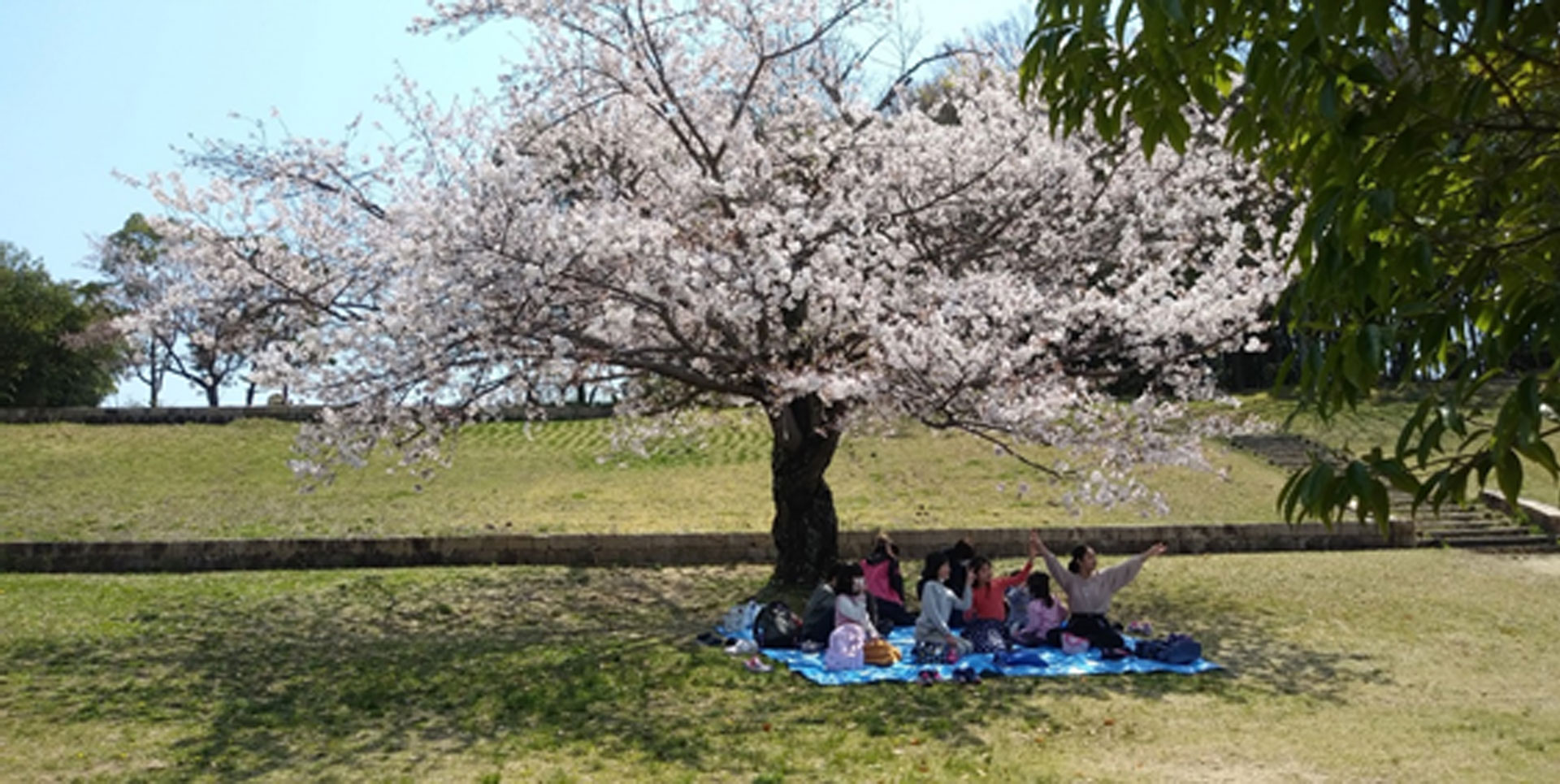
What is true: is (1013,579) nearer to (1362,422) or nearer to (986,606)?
(986,606)

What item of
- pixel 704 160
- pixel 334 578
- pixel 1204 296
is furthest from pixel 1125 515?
pixel 334 578

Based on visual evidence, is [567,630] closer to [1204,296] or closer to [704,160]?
[704,160]

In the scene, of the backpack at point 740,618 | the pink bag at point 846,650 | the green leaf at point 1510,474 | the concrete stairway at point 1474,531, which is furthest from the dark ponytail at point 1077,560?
the concrete stairway at point 1474,531

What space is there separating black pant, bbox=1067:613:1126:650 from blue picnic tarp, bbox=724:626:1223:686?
11 centimetres

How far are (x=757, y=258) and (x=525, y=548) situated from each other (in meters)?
6.13

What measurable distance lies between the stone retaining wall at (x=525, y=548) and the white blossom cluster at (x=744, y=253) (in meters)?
2.25

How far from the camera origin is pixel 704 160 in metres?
12.3

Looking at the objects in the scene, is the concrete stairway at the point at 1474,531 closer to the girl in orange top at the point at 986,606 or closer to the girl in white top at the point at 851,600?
the girl in orange top at the point at 986,606

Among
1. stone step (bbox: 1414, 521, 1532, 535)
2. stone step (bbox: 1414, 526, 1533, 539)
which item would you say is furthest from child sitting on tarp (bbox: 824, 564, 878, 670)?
stone step (bbox: 1414, 521, 1532, 535)

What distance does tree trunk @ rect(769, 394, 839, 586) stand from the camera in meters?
12.2

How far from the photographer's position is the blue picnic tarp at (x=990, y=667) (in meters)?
8.91

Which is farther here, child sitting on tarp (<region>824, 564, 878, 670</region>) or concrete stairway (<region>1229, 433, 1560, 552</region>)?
concrete stairway (<region>1229, 433, 1560, 552</region>)

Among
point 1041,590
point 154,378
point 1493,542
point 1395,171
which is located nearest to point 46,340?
point 154,378

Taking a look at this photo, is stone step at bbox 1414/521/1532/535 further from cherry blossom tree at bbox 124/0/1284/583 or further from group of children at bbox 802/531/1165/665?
group of children at bbox 802/531/1165/665
